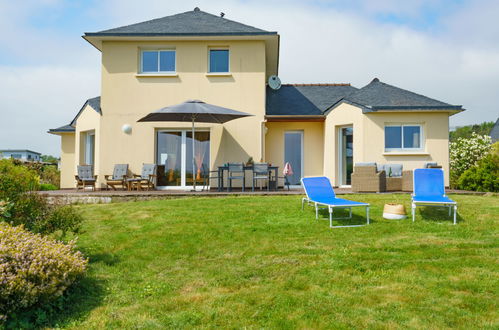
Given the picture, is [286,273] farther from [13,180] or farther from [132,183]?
[132,183]

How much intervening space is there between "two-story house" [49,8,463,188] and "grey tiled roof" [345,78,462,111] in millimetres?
41

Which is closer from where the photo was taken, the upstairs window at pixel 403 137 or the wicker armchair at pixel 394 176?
the wicker armchair at pixel 394 176

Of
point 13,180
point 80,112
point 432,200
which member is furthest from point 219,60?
point 13,180

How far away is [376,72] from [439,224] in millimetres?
12436

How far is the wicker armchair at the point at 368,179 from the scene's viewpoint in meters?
12.6

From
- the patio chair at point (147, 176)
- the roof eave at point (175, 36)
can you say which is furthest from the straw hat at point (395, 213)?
the roof eave at point (175, 36)

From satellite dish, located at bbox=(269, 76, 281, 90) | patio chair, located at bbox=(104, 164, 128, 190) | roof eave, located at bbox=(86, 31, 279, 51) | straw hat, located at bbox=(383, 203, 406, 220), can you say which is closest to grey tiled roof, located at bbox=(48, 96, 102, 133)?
patio chair, located at bbox=(104, 164, 128, 190)

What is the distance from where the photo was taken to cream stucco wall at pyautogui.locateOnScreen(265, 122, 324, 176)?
16797 mm

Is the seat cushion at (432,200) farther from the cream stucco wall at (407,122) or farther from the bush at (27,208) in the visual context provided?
the bush at (27,208)

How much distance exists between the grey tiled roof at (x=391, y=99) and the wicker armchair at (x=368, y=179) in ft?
10.0

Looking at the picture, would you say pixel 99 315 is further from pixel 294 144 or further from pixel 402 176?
pixel 294 144

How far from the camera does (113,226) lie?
7.91 metres

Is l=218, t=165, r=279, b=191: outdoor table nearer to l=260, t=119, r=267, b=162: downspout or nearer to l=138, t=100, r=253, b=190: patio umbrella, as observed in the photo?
l=138, t=100, r=253, b=190: patio umbrella

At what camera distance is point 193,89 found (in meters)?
15.3
